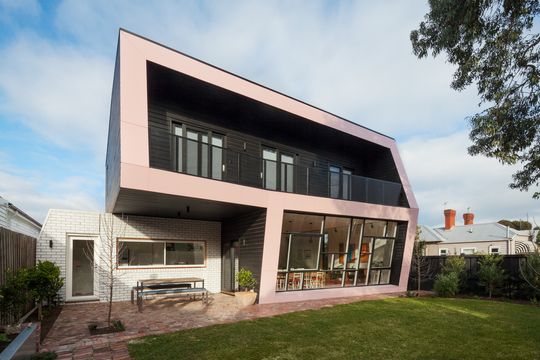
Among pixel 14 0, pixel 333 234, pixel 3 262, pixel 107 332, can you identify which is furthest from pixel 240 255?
pixel 14 0

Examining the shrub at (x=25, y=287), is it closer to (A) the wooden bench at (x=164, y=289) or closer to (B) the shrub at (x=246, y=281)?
(A) the wooden bench at (x=164, y=289)

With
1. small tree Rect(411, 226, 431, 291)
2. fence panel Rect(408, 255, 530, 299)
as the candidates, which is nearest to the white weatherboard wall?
small tree Rect(411, 226, 431, 291)

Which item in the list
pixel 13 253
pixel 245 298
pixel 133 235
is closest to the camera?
pixel 13 253

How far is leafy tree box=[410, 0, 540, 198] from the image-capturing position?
5.99 meters

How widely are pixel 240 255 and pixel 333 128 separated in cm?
591

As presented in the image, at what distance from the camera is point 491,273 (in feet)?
40.0

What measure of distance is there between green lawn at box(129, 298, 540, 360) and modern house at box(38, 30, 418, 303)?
297 cm

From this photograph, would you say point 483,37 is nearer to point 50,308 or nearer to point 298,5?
point 298,5

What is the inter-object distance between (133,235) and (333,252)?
7271mm

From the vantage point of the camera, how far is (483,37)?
630cm

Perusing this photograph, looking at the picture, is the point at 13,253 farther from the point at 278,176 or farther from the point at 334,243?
the point at 334,243

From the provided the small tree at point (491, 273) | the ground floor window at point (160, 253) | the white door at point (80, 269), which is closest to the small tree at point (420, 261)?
the small tree at point (491, 273)

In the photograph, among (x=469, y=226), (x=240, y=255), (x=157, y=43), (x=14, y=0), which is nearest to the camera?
(x=14, y=0)

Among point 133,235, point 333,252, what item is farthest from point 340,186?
point 133,235
